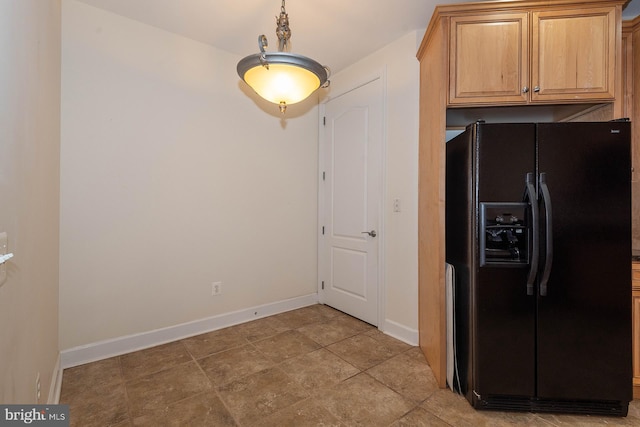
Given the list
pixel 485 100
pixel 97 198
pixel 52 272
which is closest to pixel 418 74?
pixel 485 100

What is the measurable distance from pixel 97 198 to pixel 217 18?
68.6 inches

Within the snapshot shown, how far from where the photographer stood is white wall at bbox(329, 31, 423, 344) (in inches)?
99.2

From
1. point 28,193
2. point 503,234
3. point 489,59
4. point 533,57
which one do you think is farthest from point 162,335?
point 533,57

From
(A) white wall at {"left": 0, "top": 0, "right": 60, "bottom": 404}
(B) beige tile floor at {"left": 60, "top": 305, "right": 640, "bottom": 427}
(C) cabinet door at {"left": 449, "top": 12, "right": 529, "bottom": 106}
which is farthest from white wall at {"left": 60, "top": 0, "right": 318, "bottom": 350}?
(C) cabinet door at {"left": 449, "top": 12, "right": 529, "bottom": 106}

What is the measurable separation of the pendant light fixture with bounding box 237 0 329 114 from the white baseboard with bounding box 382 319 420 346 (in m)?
2.13

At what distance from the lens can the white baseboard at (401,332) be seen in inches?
99.0

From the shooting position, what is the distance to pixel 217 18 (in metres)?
2.38

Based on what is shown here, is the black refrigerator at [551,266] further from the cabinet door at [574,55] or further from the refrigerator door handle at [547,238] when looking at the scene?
the cabinet door at [574,55]

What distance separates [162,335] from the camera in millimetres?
2547

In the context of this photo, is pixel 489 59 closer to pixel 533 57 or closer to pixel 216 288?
pixel 533 57

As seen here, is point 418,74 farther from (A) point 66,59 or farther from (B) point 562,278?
(A) point 66,59

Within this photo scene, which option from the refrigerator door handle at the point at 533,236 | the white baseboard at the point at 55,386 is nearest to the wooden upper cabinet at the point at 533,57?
the refrigerator door handle at the point at 533,236

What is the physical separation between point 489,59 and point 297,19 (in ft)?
4.95

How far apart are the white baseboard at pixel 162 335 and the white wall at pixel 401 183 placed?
4.09 ft
